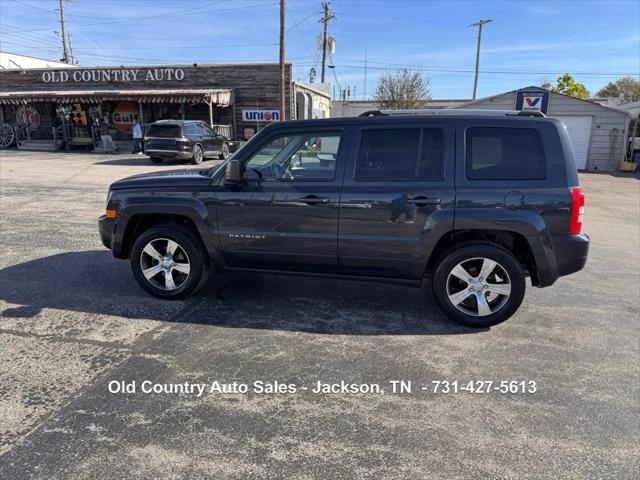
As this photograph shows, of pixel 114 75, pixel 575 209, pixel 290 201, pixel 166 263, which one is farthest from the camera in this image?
pixel 114 75

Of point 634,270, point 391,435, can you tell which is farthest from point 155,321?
point 634,270

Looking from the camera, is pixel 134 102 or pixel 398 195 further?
pixel 134 102

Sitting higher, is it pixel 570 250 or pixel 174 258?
pixel 570 250

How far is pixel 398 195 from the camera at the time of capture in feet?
13.2

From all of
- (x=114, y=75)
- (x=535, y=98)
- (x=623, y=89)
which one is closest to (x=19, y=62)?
(x=114, y=75)

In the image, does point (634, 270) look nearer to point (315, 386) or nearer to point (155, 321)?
point (315, 386)

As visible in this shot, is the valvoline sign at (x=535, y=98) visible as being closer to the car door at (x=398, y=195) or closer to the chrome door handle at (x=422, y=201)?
the car door at (x=398, y=195)

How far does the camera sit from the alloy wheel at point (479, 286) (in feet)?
13.5

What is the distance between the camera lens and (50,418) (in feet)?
9.29

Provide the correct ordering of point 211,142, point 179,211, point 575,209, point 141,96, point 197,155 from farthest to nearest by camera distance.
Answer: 1. point 141,96
2. point 211,142
3. point 197,155
4. point 179,211
5. point 575,209

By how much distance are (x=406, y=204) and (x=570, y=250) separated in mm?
1452

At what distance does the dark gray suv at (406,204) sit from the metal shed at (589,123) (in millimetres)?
19151

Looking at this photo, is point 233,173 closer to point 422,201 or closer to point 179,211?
point 179,211

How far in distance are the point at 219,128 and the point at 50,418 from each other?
2316 centimetres
